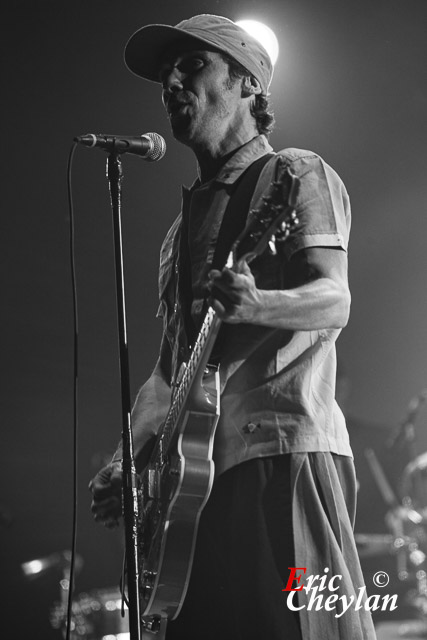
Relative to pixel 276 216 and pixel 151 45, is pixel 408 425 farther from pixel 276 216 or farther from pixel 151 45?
pixel 276 216

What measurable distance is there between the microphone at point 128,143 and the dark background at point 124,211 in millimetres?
2739

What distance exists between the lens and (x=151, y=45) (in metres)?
2.51

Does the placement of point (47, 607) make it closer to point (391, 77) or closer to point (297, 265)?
point (391, 77)

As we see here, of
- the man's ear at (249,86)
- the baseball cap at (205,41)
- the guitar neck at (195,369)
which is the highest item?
the baseball cap at (205,41)

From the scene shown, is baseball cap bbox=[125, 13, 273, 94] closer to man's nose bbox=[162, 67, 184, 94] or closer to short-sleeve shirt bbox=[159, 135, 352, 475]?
man's nose bbox=[162, 67, 184, 94]

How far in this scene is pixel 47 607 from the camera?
6.50 meters

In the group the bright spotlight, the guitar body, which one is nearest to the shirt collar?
the guitar body

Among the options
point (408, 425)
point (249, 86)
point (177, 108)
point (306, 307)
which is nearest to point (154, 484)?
point (306, 307)

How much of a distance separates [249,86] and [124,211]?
323 centimetres

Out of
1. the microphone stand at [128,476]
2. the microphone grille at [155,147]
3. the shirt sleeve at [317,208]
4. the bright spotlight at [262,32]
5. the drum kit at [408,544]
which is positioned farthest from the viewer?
the drum kit at [408,544]

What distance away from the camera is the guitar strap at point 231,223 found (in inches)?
82.7

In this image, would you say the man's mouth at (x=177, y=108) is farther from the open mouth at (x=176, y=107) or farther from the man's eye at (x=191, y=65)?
the man's eye at (x=191, y=65)
